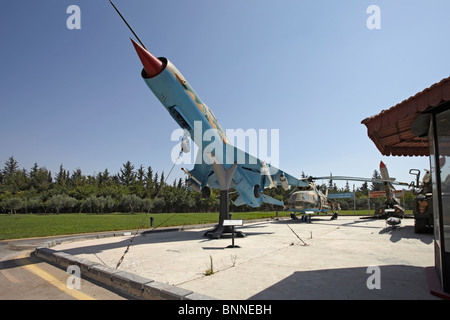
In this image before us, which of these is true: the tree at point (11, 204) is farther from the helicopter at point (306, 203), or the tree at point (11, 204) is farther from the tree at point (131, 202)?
the helicopter at point (306, 203)

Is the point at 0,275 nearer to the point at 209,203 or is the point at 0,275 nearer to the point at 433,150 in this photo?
the point at 433,150

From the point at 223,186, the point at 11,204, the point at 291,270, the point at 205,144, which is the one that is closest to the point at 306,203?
the point at 223,186

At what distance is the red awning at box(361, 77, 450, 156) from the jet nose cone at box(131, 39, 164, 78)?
290 inches

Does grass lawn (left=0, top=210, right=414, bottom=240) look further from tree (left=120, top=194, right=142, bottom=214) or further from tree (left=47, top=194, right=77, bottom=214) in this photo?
tree (left=120, top=194, right=142, bottom=214)

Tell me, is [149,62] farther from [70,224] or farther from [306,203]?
[70,224]

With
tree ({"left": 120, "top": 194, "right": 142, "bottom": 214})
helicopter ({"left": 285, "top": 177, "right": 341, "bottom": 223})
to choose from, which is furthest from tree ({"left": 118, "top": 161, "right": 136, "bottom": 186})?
helicopter ({"left": 285, "top": 177, "right": 341, "bottom": 223})

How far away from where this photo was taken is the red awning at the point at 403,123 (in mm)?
3903

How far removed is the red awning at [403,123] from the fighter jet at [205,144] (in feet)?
24.2

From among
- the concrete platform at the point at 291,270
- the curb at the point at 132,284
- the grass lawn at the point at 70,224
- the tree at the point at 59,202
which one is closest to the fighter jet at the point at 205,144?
the grass lawn at the point at 70,224

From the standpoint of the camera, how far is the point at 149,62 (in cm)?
910

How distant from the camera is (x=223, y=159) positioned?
13.5 metres

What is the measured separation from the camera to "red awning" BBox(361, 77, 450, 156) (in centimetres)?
390
